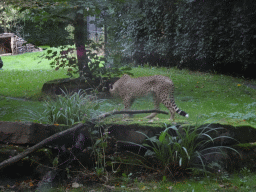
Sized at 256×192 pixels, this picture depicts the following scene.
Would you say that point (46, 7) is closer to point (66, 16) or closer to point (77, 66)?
point (66, 16)

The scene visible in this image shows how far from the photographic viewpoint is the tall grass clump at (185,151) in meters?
3.35

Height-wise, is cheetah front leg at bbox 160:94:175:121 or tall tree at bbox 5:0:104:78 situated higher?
tall tree at bbox 5:0:104:78

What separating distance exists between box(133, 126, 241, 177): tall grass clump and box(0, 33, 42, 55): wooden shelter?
10575 mm

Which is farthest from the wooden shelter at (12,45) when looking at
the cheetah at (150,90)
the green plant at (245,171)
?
the green plant at (245,171)

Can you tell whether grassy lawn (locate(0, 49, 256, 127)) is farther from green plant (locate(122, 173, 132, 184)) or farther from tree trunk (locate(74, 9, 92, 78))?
green plant (locate(122, 173, 132, 184))

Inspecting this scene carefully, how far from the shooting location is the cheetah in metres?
4.75

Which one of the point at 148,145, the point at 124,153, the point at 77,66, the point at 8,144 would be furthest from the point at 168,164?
the point at 77,66

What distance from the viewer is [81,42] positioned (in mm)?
6844

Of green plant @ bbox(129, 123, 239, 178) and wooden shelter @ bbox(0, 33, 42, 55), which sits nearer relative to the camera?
green plant @ bbox(129, 123, 239, 178)

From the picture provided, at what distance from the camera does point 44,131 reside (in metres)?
3.67

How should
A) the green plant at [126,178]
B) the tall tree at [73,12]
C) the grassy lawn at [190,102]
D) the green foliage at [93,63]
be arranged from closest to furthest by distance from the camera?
the grassy lawn at [190,102] < the green plant at [126,178] < the tall tree at [73,12] < the green foliage at [93,63]

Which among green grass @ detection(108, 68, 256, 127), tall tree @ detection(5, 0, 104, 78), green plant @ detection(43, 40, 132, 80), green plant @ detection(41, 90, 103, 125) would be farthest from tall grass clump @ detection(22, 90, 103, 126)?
green plant @ detection(43, 40, 132, 80)

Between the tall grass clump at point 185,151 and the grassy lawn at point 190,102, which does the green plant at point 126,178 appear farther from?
the tall grass clump at point 185,151

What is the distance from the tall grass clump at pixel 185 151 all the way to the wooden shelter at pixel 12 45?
34.7 ft
